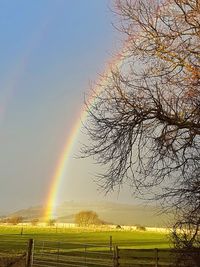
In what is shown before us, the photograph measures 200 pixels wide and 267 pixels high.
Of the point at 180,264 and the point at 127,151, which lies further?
the point at 127,151

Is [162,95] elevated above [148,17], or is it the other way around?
[148,17]

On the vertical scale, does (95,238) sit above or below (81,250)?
above

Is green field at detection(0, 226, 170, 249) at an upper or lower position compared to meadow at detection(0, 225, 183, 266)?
upper

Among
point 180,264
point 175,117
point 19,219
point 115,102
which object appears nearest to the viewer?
point 180,264

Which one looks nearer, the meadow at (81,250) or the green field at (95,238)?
the meadow at (81,250)

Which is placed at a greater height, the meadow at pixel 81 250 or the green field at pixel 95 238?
the green field at pixel 95 238

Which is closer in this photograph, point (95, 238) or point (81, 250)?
point (81, 250)

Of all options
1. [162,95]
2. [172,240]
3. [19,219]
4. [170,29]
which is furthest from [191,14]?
[19,219]

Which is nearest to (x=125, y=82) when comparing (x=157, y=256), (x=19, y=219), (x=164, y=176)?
(x=164, y=176)

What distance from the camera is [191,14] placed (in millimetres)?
8297

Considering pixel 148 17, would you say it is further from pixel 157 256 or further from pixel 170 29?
pixel 157 256

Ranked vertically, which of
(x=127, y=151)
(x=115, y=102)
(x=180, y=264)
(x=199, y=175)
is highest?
(x=115, y=102)

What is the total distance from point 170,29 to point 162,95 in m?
1.31

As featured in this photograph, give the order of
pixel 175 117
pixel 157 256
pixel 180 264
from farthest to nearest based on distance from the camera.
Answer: pixel 157 256 < pixel 175 117 < pixel 180 264
